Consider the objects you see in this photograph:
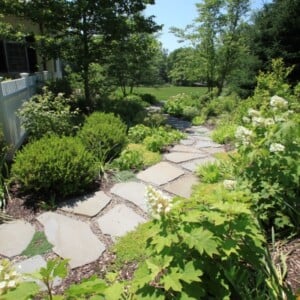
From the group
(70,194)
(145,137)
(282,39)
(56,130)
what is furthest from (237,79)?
(70,194)

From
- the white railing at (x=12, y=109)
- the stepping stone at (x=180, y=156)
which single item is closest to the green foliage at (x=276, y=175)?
the stepping stone at (x=180, y=156)

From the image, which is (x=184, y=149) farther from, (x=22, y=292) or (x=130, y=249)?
(x=22, y=292)

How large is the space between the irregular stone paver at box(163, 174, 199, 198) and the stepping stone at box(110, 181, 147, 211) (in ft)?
1.11

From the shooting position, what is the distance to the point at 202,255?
1.67m

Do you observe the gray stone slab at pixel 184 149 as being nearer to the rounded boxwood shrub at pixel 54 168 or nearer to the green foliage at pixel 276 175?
the rounded boxwood shrub at pixel 54 168

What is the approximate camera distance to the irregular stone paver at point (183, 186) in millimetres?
3737

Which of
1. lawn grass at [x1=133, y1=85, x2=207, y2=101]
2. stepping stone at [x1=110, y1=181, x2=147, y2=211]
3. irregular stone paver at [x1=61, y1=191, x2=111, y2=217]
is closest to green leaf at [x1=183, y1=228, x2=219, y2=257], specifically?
stepping stone at [x1=110, y1=181, x2=147, y2=211]

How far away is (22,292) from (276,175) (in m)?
2.01

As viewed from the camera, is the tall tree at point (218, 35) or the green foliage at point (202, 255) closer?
the green foliage at point (202, 255)

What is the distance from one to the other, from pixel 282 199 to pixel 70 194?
2.49 metres

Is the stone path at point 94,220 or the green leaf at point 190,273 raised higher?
the green leaf at point 190,273

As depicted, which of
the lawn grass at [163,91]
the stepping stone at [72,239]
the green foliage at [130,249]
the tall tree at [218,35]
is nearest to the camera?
the green foliage at [130,249]

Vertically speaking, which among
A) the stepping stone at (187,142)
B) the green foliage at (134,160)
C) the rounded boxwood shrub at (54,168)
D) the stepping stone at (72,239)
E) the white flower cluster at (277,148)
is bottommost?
the stepping stone at (72,239)

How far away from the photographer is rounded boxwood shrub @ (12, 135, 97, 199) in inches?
138
